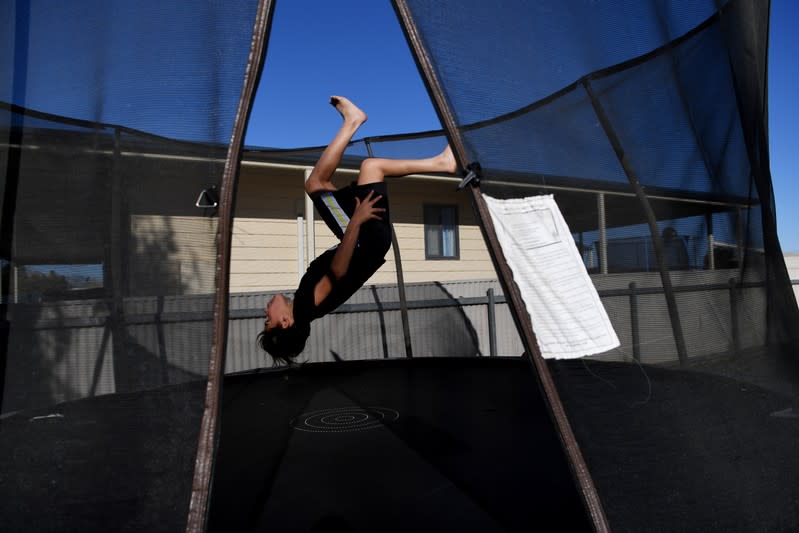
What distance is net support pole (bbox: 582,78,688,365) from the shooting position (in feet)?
4.25

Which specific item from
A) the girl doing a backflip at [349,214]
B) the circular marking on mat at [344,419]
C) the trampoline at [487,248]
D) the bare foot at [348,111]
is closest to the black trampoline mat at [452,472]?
the trampoline at [487,248]

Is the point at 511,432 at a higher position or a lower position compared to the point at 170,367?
lower

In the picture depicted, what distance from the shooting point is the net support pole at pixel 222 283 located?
40.5 inches

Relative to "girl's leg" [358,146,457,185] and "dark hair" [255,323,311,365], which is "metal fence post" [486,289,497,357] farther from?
"girl's leg" [358,146,457,185]

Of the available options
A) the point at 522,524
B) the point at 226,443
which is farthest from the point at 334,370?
the point at 522,524

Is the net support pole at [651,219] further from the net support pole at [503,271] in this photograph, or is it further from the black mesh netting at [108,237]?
the black mesh netting at [108,237]

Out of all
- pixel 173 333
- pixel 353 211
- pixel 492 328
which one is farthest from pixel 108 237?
pixel 492 328

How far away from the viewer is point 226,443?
7.43 feet

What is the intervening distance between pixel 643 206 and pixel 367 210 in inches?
31.2

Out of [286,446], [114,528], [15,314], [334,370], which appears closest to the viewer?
[114,528]

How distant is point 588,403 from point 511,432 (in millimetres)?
1115

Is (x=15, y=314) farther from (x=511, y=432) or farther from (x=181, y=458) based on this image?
(x=511, y=432)

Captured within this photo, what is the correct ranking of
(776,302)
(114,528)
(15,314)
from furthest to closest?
(776,302), (15,314), (114,528)

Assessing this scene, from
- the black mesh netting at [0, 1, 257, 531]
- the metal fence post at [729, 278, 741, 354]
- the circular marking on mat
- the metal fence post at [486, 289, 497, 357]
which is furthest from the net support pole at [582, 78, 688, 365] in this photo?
the metal fence post at [486, 289, 497, 357]
